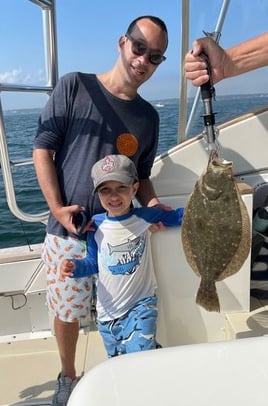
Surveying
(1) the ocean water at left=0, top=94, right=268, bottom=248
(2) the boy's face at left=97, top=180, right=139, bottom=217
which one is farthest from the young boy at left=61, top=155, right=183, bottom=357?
(1) the ocean water at left=0, top=94, right=268, bottom=248

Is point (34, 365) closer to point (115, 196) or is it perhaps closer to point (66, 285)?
point (66, 285)

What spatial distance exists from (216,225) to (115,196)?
1.93ft

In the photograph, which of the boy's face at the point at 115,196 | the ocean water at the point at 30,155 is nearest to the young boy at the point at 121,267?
the boy's face at the point at 115,196

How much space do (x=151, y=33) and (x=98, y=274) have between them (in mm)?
1163

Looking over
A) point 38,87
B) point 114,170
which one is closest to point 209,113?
point 114,170

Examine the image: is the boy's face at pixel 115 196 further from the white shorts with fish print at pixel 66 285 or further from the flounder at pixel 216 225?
the flounder at pixel 216 225

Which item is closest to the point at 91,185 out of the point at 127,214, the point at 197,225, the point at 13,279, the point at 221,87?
the point at 127,214

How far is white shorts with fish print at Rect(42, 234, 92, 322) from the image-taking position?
219 cm

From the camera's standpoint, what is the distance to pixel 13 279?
3006mm

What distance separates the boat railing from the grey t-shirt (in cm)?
43

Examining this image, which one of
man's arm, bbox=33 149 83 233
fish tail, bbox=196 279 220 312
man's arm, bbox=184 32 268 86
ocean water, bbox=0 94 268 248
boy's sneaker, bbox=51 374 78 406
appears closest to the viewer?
man's arm, bbox=184 32 268 86

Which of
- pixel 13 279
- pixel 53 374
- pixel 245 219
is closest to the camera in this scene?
pixel 245 219

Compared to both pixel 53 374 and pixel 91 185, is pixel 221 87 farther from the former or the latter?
Answer: pixel 53 374

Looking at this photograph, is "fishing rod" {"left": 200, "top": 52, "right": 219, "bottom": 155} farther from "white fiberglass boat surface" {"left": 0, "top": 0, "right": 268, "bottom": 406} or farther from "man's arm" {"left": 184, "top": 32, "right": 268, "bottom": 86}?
"white fiberglass boat surface" {"left": 0, "top": 0, "right": 268, "bottom": 406}
